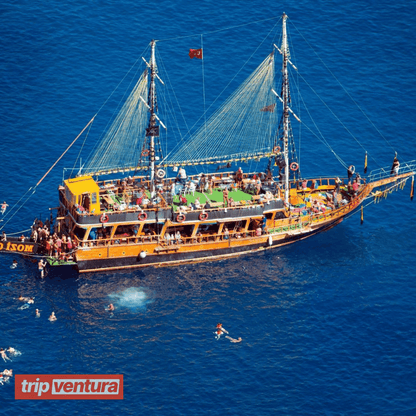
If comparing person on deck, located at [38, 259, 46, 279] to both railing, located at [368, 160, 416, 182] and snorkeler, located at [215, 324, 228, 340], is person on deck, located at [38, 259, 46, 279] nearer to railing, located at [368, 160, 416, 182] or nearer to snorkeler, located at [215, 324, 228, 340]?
snorkeler, located at [215, 324, 228, 340]

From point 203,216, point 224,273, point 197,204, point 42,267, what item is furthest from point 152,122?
point 42,267

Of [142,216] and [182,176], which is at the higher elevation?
[182,176]

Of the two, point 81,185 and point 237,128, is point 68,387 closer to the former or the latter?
point 81,185

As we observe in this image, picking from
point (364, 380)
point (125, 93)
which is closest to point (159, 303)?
point (364, 380)

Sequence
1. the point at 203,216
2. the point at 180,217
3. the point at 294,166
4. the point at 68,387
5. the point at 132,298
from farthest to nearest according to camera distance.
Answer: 1. the point at 294,166
2. the point at 203,216
3. the point at 180,217
4. the point at 132,298
5. the point at 68,387

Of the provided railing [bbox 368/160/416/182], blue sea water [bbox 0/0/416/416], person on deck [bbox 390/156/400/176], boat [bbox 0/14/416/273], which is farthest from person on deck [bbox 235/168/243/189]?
person on deck [bbox 390/156/400/176]

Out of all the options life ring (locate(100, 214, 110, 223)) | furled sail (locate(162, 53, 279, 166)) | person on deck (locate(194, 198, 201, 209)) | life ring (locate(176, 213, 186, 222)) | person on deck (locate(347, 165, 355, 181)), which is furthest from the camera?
person on deck (locate(347, 165, 355, 181))

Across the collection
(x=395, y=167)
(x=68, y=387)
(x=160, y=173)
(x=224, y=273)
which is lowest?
(x=68, y=387)
